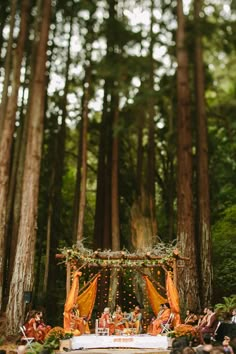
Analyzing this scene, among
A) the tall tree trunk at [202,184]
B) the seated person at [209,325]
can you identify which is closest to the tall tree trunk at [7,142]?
the seated person at [209,325]

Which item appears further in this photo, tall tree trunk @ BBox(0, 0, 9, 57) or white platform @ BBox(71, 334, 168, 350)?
tall tree trunk @ BBox(0, 0, 9, 57)

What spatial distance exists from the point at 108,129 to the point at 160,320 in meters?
8.89

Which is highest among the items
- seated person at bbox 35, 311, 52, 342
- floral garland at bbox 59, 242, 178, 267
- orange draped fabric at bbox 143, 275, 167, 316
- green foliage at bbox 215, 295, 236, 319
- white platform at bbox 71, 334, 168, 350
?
floral garland at bbox 59, 242, 178, 267

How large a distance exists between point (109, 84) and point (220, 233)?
7.69 m

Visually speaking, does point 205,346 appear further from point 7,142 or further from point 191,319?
point 7,142

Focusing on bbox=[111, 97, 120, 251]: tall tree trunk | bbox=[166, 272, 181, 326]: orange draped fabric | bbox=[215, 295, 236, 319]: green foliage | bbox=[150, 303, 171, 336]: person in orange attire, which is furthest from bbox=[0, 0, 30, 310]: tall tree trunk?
bbox=[215, 295, 236, 319]: green foliage

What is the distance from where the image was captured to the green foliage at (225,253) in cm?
1569

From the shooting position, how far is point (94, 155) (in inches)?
892

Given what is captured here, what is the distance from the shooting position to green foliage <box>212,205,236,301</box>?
1569 centimetres

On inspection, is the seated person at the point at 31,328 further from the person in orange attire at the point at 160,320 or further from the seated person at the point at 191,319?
the seated person at the point at 191,319

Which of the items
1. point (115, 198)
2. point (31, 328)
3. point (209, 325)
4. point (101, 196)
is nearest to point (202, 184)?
point (115, 198)

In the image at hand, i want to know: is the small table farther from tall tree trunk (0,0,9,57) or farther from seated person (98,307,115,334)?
tall tree trunk (0,0,9,57)

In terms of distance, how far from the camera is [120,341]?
37.1ft

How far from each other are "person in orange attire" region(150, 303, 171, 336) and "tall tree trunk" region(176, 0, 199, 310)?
934 millimetres
